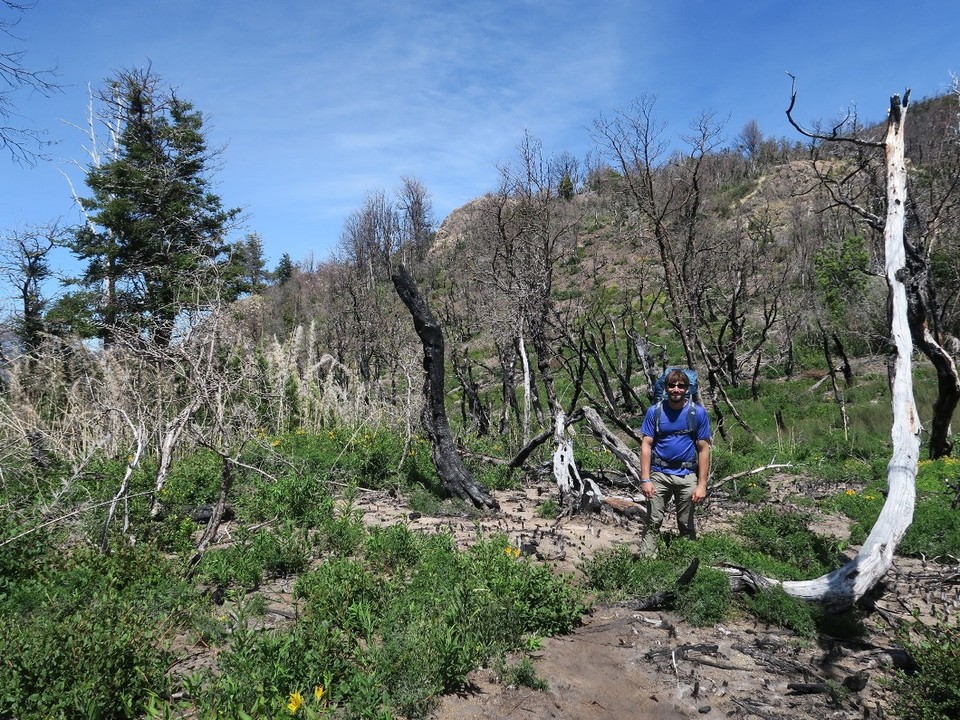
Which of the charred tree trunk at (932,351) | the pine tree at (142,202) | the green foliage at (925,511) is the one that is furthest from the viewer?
the pine tree at (142,202)

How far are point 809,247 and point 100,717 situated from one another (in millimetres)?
22606

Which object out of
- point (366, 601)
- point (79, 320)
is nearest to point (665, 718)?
point (366, 601)

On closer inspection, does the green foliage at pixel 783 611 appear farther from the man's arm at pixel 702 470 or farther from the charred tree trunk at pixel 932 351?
the charred tree trunk at pixel 932 351

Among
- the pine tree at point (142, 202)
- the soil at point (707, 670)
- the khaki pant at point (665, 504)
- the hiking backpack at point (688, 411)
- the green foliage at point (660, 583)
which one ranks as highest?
the pine tree at point (142, 202)

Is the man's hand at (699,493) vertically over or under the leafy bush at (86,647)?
over

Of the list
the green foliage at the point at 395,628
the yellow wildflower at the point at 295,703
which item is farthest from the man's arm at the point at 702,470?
the yellow wildflower at the point at 295,703

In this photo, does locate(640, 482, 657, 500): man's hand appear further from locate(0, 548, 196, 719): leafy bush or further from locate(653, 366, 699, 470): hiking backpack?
locate(0, 548, 196, 719): leafy bush

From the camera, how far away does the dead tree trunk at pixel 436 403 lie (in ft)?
24.1

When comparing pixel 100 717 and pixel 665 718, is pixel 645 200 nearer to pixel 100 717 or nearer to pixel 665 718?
pixel 665 718

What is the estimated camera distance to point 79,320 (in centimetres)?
1605

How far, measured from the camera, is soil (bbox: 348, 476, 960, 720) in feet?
11.2

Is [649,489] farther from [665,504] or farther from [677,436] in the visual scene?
[677,436]

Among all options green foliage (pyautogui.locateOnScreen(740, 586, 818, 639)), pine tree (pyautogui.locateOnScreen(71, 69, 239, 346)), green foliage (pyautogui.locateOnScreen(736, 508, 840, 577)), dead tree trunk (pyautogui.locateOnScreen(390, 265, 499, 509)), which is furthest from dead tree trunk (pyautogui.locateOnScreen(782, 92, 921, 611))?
pine tree (pyautogui.locateOnScreen(71, 69, 239, 346))

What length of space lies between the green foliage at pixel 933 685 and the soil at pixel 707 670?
157mm
